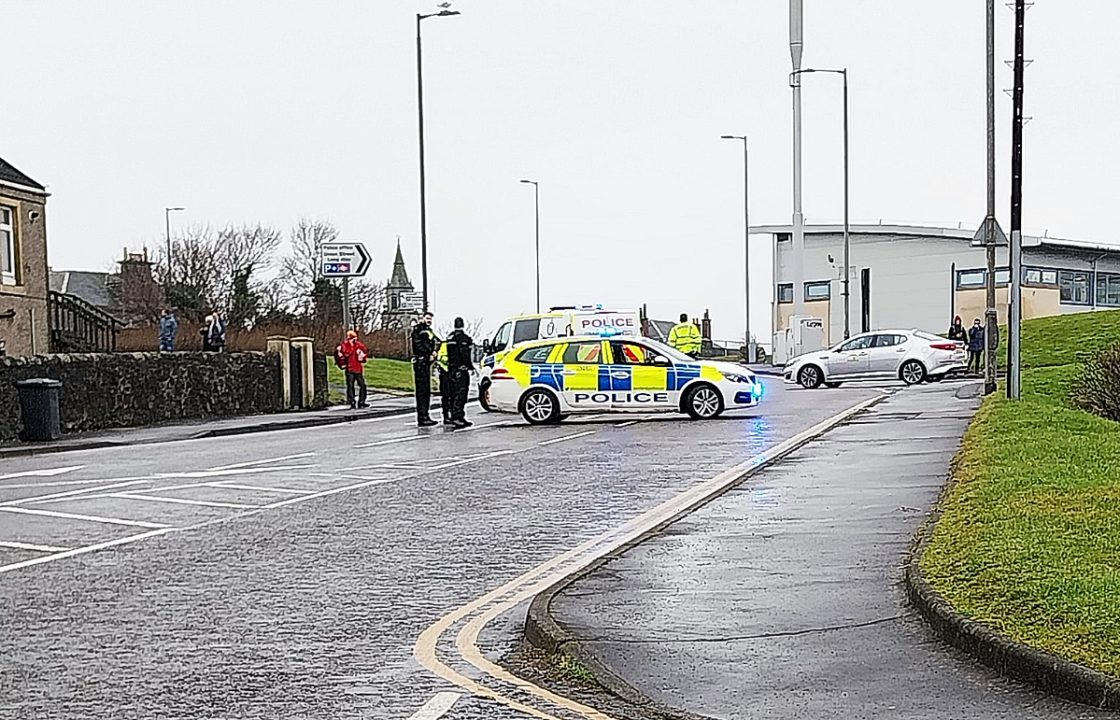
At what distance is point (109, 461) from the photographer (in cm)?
2125

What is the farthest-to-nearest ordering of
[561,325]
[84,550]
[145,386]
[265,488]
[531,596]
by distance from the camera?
[561,325] → [145,386] → [265,488] → [84,550] → [531,596]

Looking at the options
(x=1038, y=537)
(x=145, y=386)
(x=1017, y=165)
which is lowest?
(x=145, y=386)

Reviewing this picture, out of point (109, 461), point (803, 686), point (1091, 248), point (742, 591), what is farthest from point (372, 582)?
point (1091, 248)

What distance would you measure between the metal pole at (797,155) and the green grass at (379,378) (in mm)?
13970

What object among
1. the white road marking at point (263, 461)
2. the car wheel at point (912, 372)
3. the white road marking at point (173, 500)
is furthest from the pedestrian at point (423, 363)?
the car wheel at point (912, 372)

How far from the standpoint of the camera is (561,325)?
112 ft

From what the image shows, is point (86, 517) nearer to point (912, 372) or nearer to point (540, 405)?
point (540, 405)

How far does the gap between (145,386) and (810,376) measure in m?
16.9

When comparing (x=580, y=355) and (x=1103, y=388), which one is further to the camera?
(x=1103, y=388)

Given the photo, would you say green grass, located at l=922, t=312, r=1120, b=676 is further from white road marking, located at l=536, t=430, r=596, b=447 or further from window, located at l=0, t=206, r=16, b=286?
window, located at l=0, t=206, r=16, b=286

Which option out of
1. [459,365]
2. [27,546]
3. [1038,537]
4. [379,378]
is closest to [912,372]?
[379,378]

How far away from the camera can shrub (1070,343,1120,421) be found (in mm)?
26562

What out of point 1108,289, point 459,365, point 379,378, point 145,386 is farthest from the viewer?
point 1108,289

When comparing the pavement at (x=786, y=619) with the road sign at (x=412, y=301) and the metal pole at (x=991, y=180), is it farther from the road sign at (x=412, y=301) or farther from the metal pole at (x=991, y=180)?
the road sign at (x=412, y=301)
